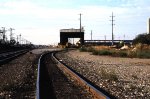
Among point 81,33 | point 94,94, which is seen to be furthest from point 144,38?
point 94,94

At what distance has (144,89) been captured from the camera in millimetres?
15016

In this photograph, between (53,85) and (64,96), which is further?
(53,85)

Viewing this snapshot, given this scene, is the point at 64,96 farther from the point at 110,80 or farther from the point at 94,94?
the point at 110,80

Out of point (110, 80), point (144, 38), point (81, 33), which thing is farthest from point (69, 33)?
point (110, 80)

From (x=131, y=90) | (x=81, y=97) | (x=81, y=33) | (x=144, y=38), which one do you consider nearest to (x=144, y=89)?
(x=131, y=90)

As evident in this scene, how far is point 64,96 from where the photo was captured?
13.0 meters

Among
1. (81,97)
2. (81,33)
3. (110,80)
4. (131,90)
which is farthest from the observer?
(81,33)

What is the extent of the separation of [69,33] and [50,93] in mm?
105745

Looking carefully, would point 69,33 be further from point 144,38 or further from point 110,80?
point 110,80

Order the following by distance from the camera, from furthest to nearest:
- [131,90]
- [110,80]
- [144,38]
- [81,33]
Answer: [81,33]
[144,38]
[110,80]
[131,90]

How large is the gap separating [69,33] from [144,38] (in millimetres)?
32085

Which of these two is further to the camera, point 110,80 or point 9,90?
point 110,80

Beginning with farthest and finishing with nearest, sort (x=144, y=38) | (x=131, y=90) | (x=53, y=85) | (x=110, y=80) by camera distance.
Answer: (x=144, y=38)
(x=110, y=80)
(x=53, y=85)
(x=131, y=90)

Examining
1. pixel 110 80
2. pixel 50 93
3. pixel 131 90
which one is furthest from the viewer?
pixel 110 80
